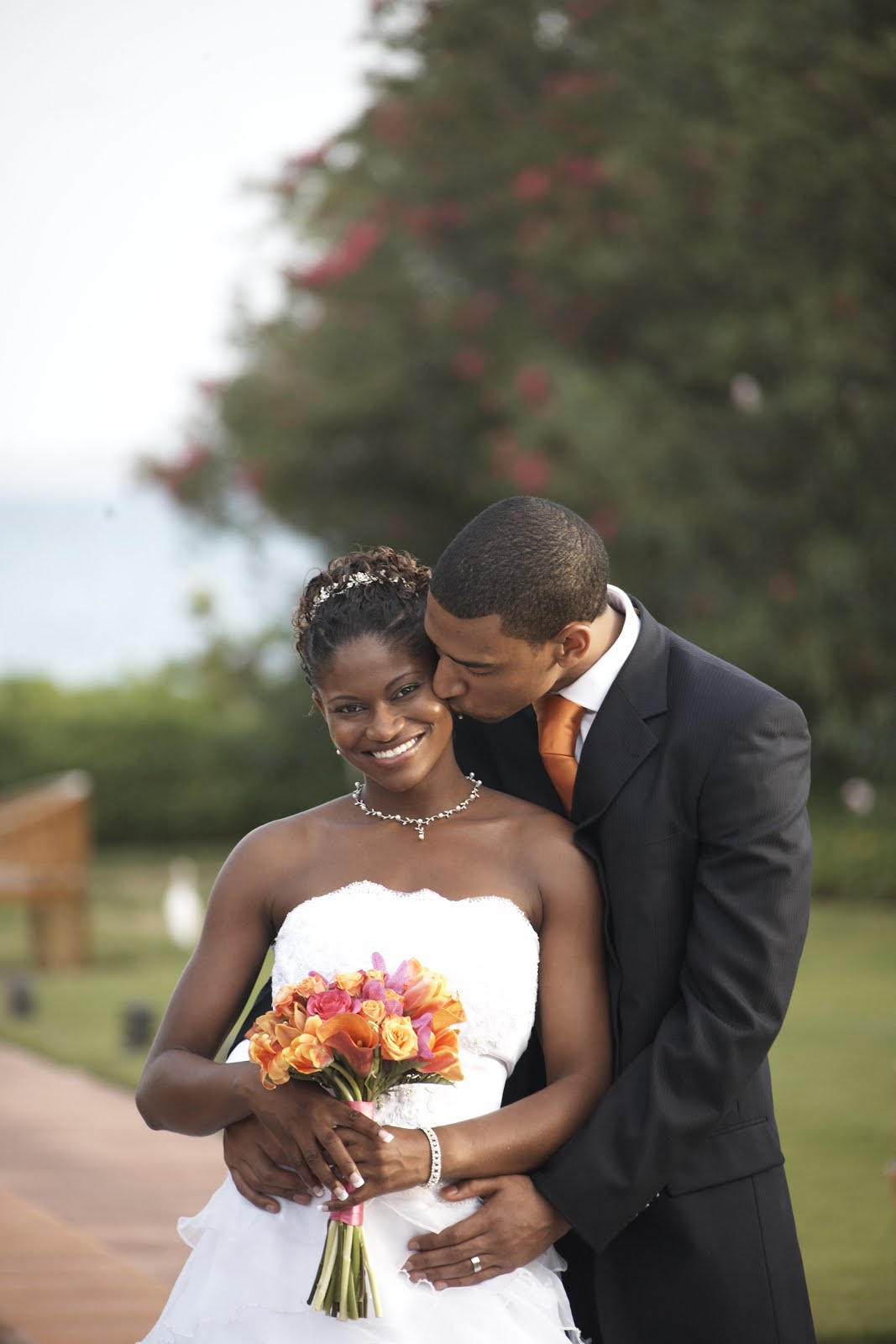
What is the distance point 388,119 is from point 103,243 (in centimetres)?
900

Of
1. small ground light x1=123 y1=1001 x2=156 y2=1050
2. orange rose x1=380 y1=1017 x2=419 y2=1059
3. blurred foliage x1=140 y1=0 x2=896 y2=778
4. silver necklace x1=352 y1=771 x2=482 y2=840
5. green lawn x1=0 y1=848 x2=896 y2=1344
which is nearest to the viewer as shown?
orange rose x1=380 y1=1017 x2=419 y2=1059

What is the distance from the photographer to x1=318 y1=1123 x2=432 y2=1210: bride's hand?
261 centimetres

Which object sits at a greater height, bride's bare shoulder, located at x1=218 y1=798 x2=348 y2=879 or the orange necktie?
the orange necktie

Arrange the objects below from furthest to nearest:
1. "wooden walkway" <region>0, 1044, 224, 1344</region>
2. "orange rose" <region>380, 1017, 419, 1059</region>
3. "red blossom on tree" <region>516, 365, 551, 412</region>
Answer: "red blossom on tree" <region>516, 365, 551, 412</region> → "wooden walkway" <region>0, 1044, 224, 1344</region> → "orange rose" <region>380, 1017, 419, 1059</region>

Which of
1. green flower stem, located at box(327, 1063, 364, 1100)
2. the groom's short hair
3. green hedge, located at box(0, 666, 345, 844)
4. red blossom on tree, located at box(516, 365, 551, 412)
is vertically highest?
the groom's short hair

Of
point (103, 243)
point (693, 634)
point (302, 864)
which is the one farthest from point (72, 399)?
point (302, 864)

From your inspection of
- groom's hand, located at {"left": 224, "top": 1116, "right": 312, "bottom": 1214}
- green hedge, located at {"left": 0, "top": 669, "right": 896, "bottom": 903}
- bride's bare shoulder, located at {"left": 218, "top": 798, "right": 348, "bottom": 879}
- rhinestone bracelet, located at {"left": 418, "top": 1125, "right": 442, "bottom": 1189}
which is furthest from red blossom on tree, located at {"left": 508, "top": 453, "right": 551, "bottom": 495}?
rhinestone bracelet, located at {"left": 418, "top": 1125, "right": 442, "bottom": 1189}

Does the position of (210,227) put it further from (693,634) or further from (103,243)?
(693,634)

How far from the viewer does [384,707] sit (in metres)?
2.94

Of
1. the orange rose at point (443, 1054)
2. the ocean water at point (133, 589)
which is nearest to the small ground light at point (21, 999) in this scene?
the ocean water at point (133, 589)

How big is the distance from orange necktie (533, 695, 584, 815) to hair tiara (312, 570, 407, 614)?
362 millimetres

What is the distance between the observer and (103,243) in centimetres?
2227

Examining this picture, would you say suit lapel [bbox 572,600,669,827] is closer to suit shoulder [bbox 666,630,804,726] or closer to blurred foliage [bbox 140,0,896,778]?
suit shoulder [bbox 666,630,804,726]

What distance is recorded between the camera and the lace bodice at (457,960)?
288 cm
